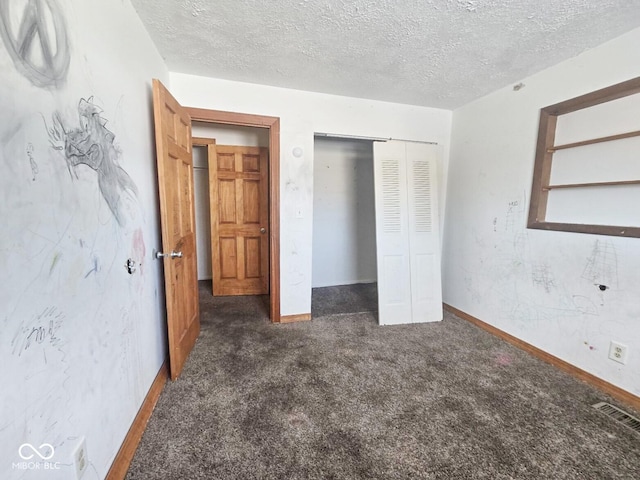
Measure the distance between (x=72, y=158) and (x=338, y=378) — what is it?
1.89 meters

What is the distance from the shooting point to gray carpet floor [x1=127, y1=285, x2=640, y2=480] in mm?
1308

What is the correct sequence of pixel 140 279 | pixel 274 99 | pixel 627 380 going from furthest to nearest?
pixel 274 99 < pixel 627 380 < pixel 140 279

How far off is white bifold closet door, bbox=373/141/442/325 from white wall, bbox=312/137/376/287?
98cm

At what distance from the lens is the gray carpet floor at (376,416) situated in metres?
1.31

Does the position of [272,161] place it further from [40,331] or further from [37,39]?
[40,331]

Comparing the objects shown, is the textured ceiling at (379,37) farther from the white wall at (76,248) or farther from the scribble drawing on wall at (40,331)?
the scribble drawing on wall at (40,331)

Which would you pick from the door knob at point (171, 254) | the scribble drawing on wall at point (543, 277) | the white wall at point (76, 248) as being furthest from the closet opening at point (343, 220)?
the white wall at point (76, 248)

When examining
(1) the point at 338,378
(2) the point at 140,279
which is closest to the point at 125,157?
(2) the point at 140,279

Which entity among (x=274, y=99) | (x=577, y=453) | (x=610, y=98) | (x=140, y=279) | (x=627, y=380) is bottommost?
(x=577, y=453)

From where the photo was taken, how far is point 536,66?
6.92 ft

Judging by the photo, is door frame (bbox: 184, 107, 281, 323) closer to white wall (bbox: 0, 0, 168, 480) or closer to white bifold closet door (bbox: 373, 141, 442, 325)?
white wall (bbox: 0, 0, 168, 480)

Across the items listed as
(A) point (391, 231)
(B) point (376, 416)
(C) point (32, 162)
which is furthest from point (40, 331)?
(A) point (391, 231)

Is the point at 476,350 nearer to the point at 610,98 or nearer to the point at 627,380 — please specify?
the point at 627,380

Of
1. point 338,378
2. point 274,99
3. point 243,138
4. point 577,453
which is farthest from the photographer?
point 243,138
